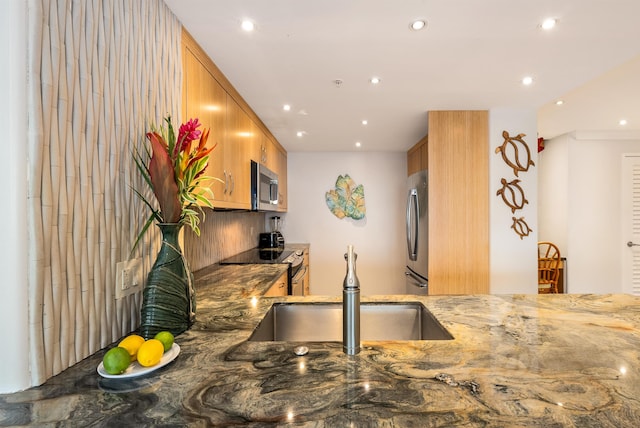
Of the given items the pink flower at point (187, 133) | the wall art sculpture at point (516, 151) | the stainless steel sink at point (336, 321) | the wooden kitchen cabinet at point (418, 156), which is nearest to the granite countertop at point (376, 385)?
the stainless steel sink at point (336, 321)

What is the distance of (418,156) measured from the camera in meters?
4.30

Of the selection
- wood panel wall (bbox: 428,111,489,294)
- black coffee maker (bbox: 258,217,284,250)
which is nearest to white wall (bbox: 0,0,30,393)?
wood panel wall (bbox: 428,111,489,294)

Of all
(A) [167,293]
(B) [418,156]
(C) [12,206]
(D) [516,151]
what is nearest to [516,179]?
(D) [516,151]

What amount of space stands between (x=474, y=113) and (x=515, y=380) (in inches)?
112

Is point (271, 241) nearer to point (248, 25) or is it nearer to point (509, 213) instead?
point (509, 213)

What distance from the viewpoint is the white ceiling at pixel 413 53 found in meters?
1.59

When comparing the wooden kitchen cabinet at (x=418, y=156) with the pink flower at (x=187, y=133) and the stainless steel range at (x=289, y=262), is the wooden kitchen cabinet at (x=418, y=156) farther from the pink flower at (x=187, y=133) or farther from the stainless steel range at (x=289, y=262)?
the pink flower at (x=187, y=133)

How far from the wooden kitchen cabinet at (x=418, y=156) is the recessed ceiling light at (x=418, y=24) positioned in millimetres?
1940

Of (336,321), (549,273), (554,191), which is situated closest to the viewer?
(336,321)

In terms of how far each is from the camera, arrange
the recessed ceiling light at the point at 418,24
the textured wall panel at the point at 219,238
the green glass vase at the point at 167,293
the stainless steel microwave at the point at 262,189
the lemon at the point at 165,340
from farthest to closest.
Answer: the stainless steel microwave at the point at 262,189, the textured wall panel at the point at 219,238, the recessed ceiling light at the point at 418,24, the green glass vase at the point at 167,293, the lemon at the point at 165,340

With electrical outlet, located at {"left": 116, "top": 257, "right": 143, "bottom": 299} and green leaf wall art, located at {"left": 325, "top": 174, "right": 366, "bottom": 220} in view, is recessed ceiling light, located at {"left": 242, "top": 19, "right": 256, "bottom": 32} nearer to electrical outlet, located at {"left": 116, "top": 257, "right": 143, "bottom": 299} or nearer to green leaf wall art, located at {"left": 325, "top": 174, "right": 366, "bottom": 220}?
electrical outlet, located at {"left": 116, "top": 257, "right": 143, "bottom": 299}

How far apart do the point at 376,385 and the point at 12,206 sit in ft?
3.10

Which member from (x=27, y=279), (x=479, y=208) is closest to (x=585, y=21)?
(x=479, y=208)

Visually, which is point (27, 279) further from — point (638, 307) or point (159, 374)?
point (638, 307)
